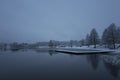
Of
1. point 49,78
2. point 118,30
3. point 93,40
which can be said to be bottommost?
point 49,78

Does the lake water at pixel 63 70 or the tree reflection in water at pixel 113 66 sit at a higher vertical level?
the tree reflection in water at pixel 113 66

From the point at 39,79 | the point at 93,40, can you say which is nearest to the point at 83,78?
the point at 39,79

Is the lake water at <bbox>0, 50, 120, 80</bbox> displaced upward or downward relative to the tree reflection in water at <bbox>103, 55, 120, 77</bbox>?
downward

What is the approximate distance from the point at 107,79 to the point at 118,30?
103 feet

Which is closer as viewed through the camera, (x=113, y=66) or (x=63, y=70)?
(x=63, y=70)

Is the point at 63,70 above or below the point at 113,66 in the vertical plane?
below

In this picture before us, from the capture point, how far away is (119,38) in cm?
3384

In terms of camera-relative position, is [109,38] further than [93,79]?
Yes

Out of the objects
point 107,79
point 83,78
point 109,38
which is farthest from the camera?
point 109,38

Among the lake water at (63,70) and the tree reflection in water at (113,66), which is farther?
the tree reflection in water at (113,66)

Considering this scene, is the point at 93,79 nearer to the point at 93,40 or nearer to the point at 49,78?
the point at 49,78

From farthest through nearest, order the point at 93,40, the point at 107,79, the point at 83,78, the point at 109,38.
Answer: the point at 93,40 → the point at 109,38 → the point at 83,78 → the point at 107,79

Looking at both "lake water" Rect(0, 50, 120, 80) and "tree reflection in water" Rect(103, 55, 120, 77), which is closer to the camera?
"lake water" Rect(0, 50, 120, 80)

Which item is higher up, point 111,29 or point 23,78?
point 111,29
